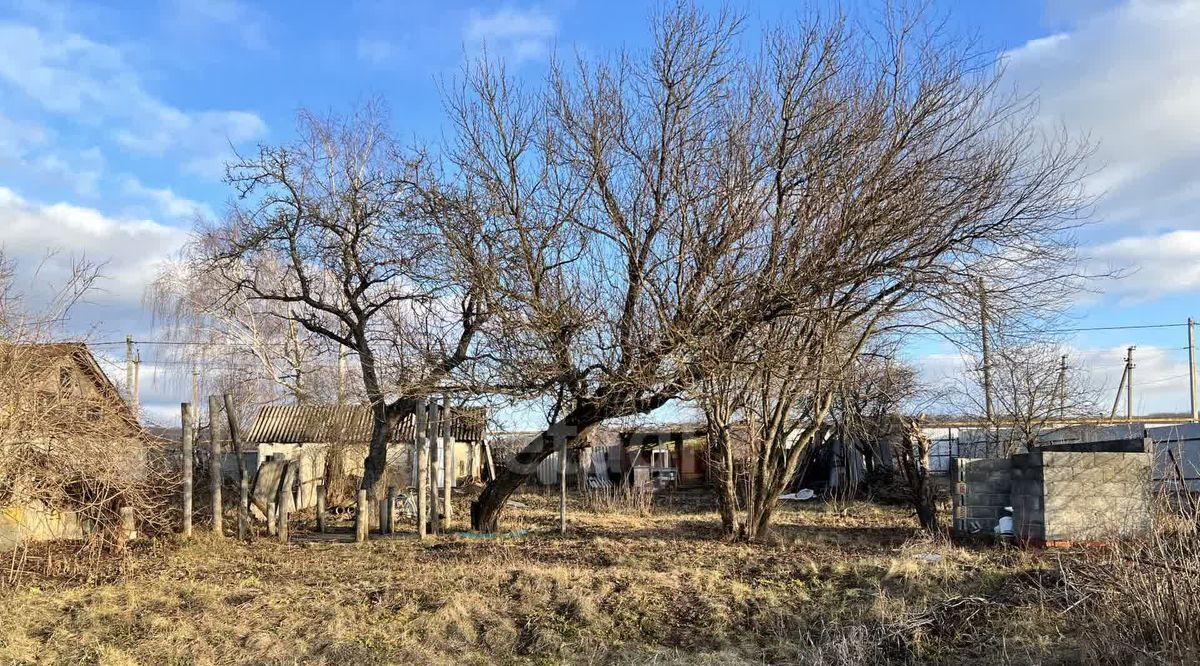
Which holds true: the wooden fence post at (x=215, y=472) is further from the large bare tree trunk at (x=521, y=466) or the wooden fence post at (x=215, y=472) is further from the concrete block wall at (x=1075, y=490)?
the concrete block wall at (x=1075, y=490)

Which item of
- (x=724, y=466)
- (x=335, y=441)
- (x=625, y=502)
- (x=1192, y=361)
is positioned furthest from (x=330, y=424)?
(x=1192, y=361)

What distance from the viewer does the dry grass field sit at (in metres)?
6.95

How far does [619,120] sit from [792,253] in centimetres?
261

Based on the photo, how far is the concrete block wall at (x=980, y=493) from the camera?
12016 mm

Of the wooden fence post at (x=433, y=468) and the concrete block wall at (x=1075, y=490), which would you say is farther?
the wooden fence post at (x=433, y=468)

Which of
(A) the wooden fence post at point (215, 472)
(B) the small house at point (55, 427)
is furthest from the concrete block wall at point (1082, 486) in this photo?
(A) the wooden fence post at point (215, 472)

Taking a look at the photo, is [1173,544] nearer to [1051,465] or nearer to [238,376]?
[1051,465]

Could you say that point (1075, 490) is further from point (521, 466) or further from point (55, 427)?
point (55, 427)

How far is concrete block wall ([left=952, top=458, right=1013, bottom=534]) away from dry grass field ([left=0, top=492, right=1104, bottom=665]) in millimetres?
1349

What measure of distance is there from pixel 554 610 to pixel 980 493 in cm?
706

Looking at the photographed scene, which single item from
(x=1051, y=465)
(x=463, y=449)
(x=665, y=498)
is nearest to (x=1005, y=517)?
(x=1051, y=465)

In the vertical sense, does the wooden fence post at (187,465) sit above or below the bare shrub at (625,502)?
above

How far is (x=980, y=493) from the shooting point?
12094mm

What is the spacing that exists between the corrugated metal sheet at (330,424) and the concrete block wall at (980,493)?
266 inches
